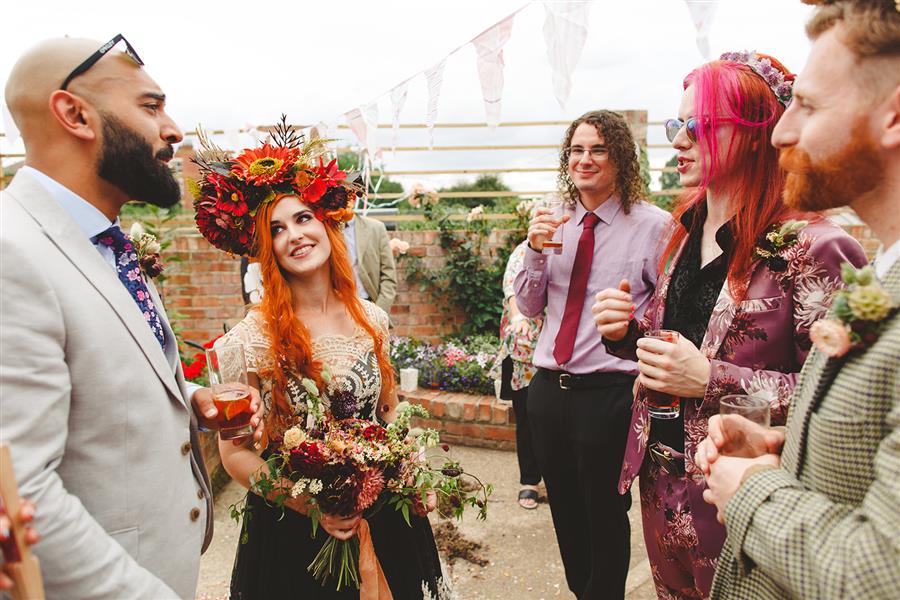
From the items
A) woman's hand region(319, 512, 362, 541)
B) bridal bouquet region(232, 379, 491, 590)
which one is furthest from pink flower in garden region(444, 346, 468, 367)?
woman's hand region(319, 512, 362, 541)

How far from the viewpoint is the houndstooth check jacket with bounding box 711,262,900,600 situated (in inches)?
32.4

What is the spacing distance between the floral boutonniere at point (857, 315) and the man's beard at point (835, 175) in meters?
0.20

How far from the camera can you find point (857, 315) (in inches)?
35.7

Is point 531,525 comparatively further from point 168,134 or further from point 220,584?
point 168,134

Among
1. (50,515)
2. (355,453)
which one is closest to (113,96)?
(50,515)

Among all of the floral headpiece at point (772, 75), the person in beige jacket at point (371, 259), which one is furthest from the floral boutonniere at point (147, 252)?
the person in beige jacket at point (371, 259)

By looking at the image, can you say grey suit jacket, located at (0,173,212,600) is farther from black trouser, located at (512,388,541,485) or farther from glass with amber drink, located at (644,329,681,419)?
black trouser, located at (512,388,541,485)

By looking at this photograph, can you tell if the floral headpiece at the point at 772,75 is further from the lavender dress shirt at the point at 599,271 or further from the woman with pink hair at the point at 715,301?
the lavender dress shirt at the point at 599,271

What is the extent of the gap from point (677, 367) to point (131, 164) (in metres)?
1.60

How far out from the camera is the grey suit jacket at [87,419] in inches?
40.4

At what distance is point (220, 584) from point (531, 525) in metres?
1.97

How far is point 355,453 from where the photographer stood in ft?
5.38

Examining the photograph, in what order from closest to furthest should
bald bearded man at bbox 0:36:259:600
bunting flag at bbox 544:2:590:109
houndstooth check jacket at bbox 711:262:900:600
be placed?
houndstooth check jacket at bbox 711:262:900:600 < bald bearded man at bbox 0:36:259:600 < bunting flag at bbox 544:2:590:109

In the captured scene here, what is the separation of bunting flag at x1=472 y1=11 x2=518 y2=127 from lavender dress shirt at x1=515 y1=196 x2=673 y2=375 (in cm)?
122
